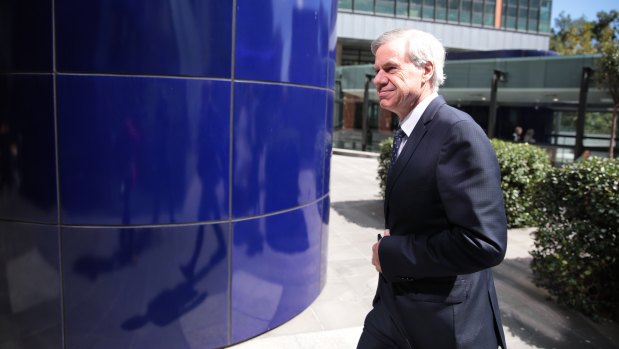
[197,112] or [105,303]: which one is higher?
[197,112]

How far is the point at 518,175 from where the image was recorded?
25.7 ft

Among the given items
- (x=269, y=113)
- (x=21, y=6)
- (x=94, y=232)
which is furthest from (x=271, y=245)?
(x=21, y=6)

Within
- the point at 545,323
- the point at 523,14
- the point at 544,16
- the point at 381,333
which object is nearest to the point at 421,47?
the point at 381,333

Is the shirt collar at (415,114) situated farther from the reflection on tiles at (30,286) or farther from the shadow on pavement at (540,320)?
the shadow on pavement at (540,320)

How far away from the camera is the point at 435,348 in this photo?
1.82 m

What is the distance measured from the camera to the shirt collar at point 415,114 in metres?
1.87

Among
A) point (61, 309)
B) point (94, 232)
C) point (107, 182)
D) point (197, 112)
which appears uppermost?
point (197, 112)

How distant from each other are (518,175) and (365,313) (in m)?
4.68

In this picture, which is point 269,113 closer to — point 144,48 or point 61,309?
point 144,48

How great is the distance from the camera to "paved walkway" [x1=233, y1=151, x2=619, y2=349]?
A: 3951 mm

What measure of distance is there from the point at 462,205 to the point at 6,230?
3116mm

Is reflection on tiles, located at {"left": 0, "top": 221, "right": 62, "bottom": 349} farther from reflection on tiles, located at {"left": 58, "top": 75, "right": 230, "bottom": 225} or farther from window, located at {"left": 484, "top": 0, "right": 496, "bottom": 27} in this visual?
window, located at {"left": 484, "top": 0, "right": 496, "bottom": 27}

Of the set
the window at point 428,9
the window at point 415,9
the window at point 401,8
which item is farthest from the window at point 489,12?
the window at point 401,8

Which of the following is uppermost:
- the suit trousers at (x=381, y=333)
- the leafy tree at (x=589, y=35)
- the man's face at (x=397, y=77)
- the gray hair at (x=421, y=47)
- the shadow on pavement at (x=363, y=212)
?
the leafy tree at (x=589, y=35)
